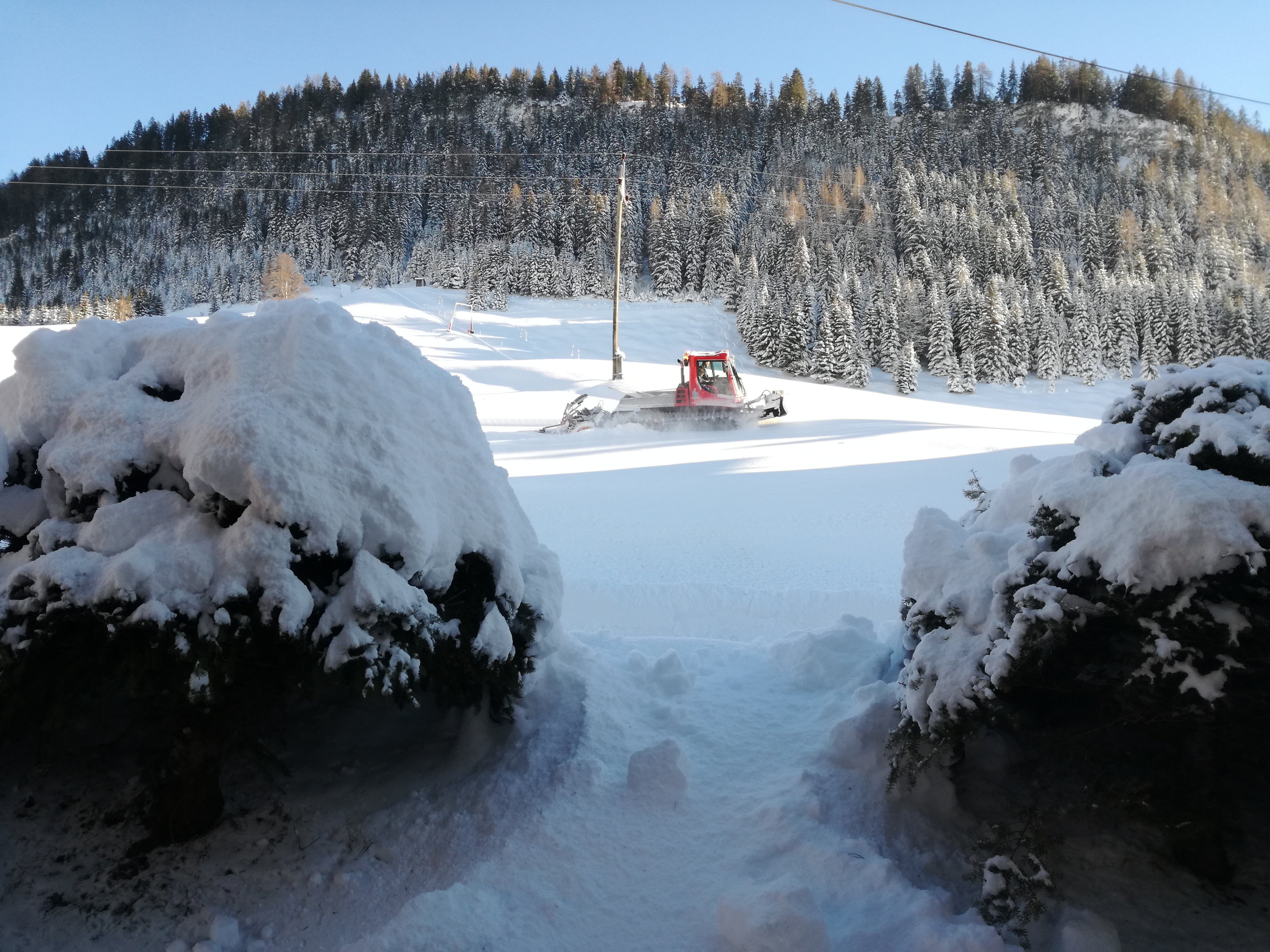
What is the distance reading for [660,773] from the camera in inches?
107

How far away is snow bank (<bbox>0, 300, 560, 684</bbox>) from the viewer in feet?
6.77

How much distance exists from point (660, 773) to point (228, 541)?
179 cm

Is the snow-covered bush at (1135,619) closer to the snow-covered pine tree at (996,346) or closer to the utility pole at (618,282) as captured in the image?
the utility pole at (618,282)

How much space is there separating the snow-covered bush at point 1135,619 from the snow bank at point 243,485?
1639 millimetres

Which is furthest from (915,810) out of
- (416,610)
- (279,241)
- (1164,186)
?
(1164,186)

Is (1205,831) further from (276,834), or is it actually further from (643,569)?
(643,569)

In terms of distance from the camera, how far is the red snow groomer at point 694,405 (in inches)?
613

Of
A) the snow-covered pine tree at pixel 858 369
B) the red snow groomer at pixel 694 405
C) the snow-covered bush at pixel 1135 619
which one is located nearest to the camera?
the snow-covered bush at pixel 1135 619

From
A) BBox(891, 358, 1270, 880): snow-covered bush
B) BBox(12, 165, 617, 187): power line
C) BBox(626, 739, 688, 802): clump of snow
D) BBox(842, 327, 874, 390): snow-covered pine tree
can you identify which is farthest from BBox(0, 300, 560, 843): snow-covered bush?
BBox(12, 165, 617, 187): power line

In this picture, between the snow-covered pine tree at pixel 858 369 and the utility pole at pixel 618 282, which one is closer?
the utility pole at pixel 618 282

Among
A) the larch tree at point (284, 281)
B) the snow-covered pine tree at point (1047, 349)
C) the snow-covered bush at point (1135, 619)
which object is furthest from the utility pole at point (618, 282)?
the snow-covered pine tree at point (1047, 349)

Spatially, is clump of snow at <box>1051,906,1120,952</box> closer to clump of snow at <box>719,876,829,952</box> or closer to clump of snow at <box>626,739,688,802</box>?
clump of snow at <box>719,876,829,952</box>

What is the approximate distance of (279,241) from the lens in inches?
3002

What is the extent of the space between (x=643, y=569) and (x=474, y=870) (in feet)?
11.5
